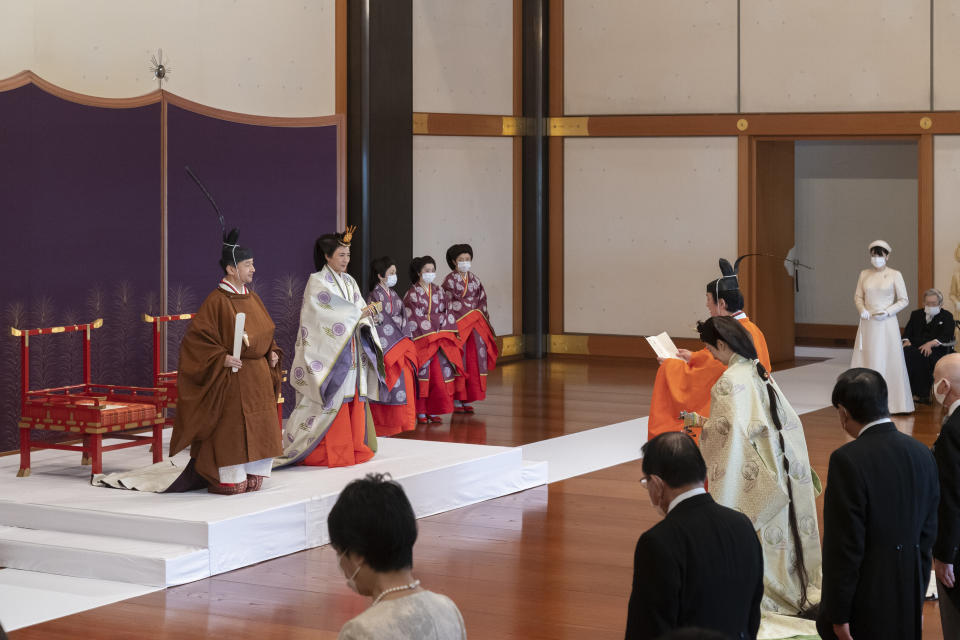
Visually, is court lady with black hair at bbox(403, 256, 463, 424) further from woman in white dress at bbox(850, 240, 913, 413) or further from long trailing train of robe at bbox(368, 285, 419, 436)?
woman in white dress at bbox(850, 240, 913, 413)

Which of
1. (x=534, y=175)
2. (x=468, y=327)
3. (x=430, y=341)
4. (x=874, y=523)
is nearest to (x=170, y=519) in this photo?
(x=874, y=523)

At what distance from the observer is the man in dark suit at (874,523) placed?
10.9 ft

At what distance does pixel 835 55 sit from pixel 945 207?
1862 mm

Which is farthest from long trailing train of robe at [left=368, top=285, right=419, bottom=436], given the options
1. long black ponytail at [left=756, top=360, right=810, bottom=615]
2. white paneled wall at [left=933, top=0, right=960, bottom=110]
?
white paneled wall at [left=933, top=0, right=960, bottom=110]

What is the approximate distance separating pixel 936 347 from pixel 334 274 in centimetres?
575

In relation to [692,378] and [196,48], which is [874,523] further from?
[196,48]

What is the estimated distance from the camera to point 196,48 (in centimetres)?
892

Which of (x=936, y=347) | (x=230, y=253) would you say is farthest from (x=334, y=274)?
(x=936, y=347)

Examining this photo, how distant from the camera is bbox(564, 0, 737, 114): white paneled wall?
13.2 meters

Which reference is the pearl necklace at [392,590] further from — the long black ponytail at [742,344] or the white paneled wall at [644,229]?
the white paneled wall at [644,229]

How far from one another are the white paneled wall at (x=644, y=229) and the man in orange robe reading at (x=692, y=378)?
331 inches

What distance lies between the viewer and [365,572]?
2.22 meters

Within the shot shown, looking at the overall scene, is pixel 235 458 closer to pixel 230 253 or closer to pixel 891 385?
pixel 230 253

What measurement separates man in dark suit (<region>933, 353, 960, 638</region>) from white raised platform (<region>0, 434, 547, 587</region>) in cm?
312
